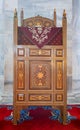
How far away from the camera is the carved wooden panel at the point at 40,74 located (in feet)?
9.73

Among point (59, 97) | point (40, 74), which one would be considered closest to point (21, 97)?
point (40, 74)

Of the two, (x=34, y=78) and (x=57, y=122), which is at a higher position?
(x=34, y=78)

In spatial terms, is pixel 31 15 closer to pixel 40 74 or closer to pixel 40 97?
pixel 40 74

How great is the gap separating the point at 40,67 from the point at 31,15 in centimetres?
193

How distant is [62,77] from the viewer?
296 centimetres

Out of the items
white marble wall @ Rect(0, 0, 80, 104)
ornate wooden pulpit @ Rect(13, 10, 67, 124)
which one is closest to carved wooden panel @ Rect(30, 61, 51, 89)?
ornate wooden pulpit @ Rect(13, 10, 67, 124)

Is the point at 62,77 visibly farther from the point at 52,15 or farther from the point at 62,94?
the point at 52,15

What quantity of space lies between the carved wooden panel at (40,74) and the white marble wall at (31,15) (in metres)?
1.62

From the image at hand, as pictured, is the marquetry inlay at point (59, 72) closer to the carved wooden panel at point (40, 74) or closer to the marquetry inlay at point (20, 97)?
the carved wooden panel at point (40, 74)

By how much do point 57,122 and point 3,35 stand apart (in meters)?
2.34

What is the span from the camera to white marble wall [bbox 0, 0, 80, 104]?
4469 mm

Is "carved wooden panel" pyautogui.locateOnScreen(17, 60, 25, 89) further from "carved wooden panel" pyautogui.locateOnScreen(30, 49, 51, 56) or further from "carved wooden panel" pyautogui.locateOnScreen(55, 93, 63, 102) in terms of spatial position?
"carved wooden panel" pyautogui.locateOnScreen(55, 93, 63, 102)

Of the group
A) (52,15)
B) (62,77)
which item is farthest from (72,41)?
(62,77)

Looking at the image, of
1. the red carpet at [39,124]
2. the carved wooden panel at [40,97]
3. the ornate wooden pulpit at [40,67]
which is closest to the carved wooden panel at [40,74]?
the ornate wooden pulpit at [40,67]
